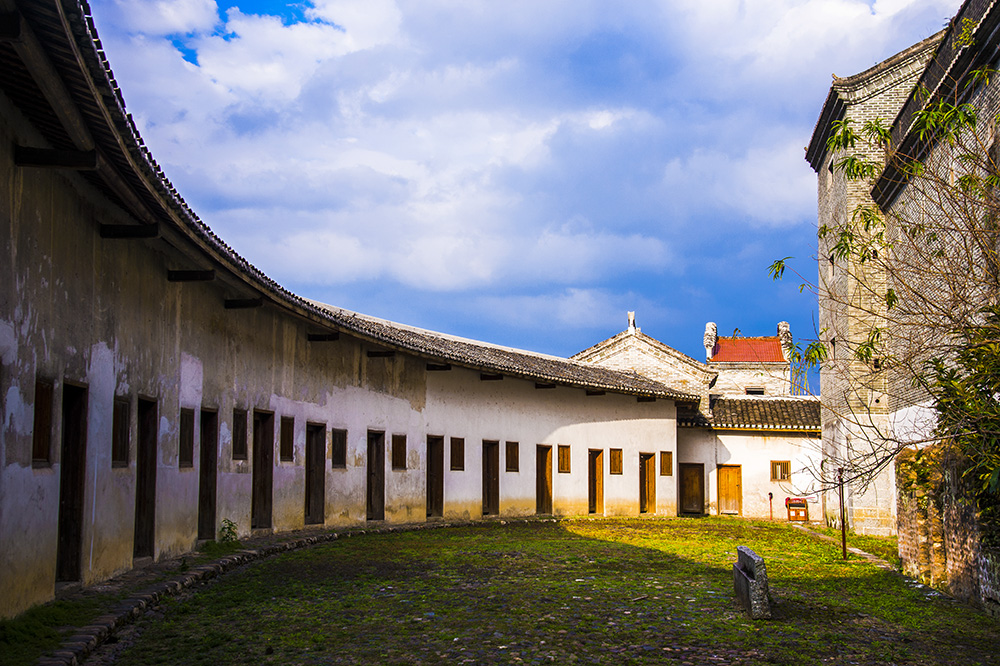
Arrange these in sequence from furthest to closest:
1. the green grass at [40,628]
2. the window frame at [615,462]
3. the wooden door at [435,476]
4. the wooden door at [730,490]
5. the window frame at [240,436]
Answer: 1. the wooden door at [730,490]
2. the window frame at [615,462]
3. the wooden door at [435,476]
4. the window frame at [240,436]
5. the green grass at [40,628]

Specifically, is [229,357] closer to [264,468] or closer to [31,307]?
[264,468]

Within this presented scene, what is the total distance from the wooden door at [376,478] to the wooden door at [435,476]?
1953 mm

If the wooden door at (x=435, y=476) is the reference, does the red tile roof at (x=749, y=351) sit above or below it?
above

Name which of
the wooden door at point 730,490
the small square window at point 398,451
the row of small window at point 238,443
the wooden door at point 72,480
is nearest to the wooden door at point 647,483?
Answer: the row of small window at point 238,443

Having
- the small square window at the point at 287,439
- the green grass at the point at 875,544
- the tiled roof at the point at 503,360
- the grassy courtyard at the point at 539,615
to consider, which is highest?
the tiled roof at the point at 503,360

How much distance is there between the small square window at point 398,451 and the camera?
63.6 feet

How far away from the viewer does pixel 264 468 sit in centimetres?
1502

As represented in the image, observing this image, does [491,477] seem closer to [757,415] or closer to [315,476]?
[315,476]

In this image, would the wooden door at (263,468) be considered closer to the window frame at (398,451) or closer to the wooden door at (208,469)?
the wooden door at (208,469)

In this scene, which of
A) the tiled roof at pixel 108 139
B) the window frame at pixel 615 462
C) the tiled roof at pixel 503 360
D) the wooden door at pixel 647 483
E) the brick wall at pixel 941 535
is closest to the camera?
the tiled roof at pixel 108 139

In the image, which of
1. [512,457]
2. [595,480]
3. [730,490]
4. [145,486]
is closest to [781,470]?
[730,490]

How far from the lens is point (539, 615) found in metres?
8.48

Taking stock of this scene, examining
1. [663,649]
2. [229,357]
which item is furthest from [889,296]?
[229,357]

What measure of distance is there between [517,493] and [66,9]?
1897cm
